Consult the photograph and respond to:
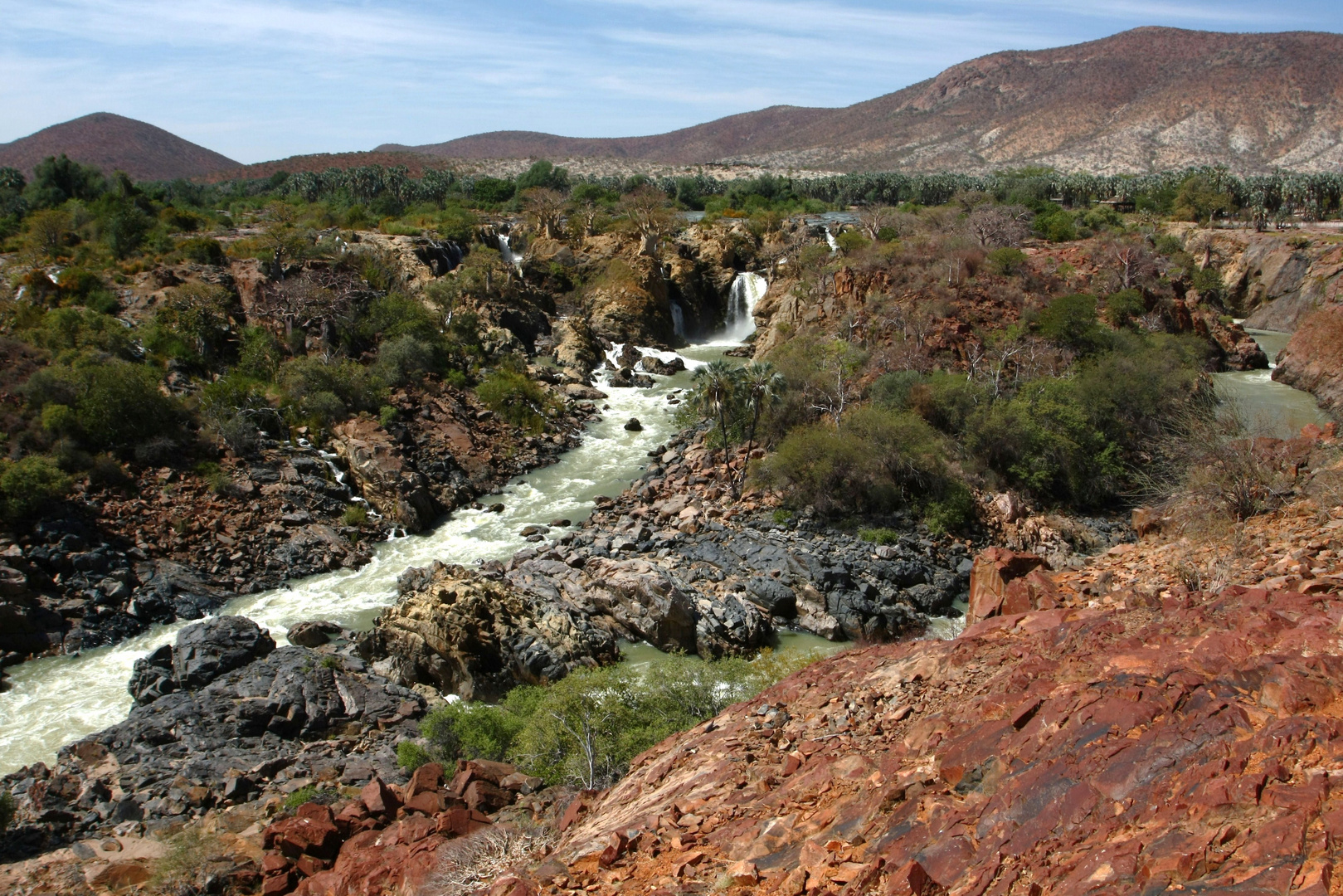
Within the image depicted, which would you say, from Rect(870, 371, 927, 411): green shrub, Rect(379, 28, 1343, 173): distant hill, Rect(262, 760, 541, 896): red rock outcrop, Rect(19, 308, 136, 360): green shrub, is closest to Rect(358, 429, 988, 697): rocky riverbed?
Rect(870, 371, 927, 411): green shrub

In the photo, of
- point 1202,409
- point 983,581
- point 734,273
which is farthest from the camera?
point 734,273

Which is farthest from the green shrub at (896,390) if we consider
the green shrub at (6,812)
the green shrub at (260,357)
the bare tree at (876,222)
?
the green shrub at (6,812)

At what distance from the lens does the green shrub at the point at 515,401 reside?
1447 inches

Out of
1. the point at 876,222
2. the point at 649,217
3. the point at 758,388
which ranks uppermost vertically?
the point at 649,217

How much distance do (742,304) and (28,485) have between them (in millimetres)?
39579

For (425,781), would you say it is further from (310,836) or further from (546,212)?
(546,212)

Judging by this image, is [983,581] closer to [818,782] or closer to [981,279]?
[818,782]

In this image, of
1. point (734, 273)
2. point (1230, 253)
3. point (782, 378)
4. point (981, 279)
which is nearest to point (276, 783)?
point (782, 378)

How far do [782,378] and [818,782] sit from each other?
74.4 feet

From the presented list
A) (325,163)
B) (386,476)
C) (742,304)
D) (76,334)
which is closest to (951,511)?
(386,476)

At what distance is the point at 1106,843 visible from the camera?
638cm

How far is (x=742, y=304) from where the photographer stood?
54656 millimetres

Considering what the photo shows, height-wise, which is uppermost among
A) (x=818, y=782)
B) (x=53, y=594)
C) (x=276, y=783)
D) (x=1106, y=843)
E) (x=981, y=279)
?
(x=981, y=279)

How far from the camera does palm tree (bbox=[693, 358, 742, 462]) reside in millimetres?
30219
